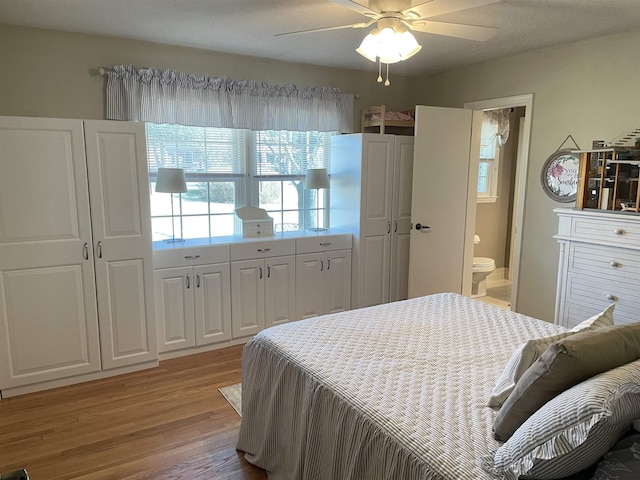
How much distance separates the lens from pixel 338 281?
4219mm

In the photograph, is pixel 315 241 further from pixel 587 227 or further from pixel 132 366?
pixel 587 227

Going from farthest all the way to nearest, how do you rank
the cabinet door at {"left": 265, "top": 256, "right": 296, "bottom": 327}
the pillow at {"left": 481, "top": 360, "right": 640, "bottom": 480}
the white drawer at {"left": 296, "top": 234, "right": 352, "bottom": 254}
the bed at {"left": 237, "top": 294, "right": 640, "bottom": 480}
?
the white drawer at {"left": 296, "top": 234, "right": 352, "bottom": 254} → the cabinet door at {"left": 265, "top": 256, "right": 296, "bottom": 327} → the bed at {"left": 237, "top": 294, "right": 640, "bottom": 480} → the pillow at {"left": 481, "top": 360, "right": 640, "bottom": 480}

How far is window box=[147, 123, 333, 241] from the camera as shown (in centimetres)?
375

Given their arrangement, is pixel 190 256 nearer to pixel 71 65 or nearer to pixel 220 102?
pixel 220 102

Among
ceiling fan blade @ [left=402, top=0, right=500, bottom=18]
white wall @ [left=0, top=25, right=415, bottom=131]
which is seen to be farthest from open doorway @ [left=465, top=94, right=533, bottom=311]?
ceiling fan blade @ [left=402, top=0, right=500, bottom=18]

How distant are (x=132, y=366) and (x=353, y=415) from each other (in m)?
2.28

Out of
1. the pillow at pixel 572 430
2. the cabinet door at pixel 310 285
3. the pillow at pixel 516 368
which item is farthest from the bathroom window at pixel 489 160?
the pillow at pixel 572 430

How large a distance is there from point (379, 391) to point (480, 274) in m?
3.78

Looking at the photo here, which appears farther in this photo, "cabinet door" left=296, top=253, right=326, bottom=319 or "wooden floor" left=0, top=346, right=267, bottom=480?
"cabinet door" left=296, top=253, right=326, bottom=319

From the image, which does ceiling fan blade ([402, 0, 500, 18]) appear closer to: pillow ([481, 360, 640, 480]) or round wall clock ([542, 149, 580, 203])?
pillow ([481, 360, 640, 480])

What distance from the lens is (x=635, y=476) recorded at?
117 cm

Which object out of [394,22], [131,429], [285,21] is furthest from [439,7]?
[131,429]

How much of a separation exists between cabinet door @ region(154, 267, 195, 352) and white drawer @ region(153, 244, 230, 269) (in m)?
0.05

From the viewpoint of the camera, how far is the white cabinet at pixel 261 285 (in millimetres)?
3717
